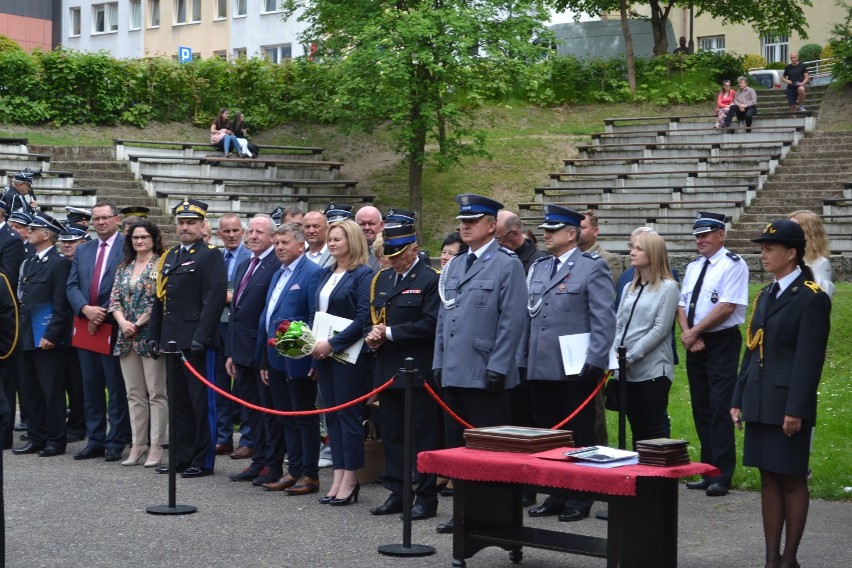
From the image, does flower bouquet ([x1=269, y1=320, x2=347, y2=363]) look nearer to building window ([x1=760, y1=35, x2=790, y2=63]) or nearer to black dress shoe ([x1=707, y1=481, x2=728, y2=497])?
black dress shoe ([x1=707, y1=481, x2=728, y2=497])

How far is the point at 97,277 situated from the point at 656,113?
93.2 feet

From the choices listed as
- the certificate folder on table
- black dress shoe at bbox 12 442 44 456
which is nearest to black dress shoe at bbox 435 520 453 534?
the certificate folder on table

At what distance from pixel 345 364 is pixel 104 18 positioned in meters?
57.1

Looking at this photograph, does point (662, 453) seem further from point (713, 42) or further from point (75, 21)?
point (713, 42)

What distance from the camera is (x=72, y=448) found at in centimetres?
1270

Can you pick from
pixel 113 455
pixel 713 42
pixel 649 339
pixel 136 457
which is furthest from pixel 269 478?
pixel 713 42

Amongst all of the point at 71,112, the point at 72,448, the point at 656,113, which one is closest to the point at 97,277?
the point at 72,448

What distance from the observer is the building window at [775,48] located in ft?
208

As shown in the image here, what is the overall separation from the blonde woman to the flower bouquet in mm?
3694

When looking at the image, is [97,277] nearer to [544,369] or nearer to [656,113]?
[544,369]

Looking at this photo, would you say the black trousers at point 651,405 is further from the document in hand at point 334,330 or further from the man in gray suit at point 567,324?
the document in hand at point 334,330

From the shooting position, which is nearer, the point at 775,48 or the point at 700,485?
the point at 700,485

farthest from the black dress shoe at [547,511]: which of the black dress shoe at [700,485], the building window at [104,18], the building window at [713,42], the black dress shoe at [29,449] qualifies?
the building window at [713,42]

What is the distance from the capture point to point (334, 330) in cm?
977
